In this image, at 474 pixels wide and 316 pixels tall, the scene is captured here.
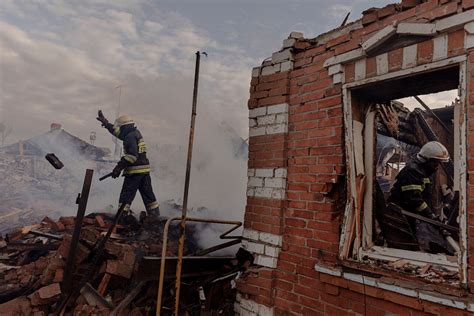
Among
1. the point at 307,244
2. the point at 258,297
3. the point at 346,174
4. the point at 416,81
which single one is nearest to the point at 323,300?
the point at 307,244

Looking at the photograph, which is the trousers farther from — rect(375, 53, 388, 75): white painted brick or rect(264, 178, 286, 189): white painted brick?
rect(375, 53, 388, 75): white painted brick

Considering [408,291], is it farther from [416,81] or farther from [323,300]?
[416,81]

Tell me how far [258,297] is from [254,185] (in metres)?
1.26

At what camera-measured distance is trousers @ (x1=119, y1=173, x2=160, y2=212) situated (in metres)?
7.00

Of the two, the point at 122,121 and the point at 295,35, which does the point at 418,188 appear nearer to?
the point at 295,35

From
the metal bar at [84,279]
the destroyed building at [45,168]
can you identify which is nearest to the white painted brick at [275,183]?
the metal bar at [84,279]

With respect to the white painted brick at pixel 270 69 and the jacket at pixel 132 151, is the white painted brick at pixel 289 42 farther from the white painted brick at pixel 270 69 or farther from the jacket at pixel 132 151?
the jacket at pixel 132 151

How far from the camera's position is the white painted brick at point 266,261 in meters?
3.52

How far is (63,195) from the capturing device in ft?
53.1

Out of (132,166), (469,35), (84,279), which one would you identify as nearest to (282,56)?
(469,35)

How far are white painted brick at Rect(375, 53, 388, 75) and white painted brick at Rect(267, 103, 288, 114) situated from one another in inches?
42.1

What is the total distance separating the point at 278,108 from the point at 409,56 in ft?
4.75

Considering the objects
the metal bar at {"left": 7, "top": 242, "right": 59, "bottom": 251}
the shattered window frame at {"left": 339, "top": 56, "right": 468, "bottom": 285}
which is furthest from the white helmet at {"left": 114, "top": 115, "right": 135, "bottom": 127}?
the shattered window frame at {"left": 339, "top": 56, "right": 468, "bottom": 285}

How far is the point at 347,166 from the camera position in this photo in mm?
3076
